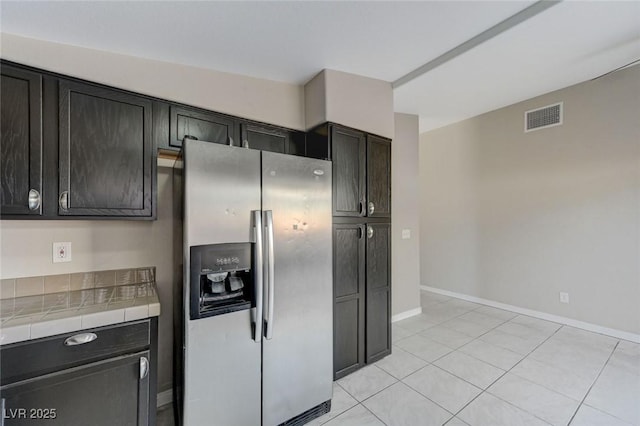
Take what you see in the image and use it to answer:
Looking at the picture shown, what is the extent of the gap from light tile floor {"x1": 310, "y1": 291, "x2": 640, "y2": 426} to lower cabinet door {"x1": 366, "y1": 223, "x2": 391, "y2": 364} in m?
0.15

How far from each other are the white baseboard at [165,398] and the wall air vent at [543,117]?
5014mm

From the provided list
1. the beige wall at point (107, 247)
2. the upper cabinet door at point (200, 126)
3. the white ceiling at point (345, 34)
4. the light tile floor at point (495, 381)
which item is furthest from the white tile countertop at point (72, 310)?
the white ceiling at point (345, 34)

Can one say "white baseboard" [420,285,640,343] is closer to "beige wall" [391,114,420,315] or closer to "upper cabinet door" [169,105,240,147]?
"beige wall" [391,114,420,315]

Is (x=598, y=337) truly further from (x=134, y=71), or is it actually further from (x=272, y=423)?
(x=134, y=71)

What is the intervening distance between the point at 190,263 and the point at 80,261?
984 millimetres

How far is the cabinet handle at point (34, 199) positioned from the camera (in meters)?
1.47

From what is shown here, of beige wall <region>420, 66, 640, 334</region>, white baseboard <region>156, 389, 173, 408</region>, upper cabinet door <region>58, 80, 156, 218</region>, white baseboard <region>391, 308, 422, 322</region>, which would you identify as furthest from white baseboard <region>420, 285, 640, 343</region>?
upper cabinet door <region>58, 80, 156, 218</region>

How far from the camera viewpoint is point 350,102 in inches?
95.1

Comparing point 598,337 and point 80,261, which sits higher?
point 80,261

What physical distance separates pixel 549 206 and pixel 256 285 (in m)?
3.90

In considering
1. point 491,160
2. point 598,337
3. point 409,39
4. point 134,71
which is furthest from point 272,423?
point 491,160

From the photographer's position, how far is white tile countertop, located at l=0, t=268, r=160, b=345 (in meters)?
1.19

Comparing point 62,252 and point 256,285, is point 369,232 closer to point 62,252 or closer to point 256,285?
A: point 256,285

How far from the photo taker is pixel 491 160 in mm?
3996
